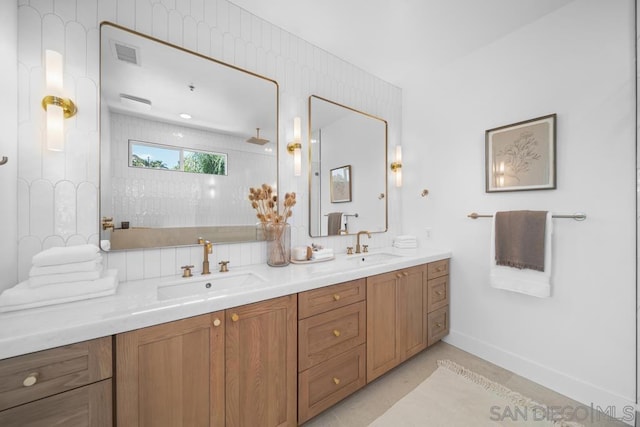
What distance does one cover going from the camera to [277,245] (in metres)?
1.79

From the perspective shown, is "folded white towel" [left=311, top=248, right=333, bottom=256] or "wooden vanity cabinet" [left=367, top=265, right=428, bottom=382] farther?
"folded white towel" [left=311, top=248, right=333, bottom=256]

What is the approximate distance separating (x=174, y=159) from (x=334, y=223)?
1364 mm

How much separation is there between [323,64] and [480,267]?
2276 mm

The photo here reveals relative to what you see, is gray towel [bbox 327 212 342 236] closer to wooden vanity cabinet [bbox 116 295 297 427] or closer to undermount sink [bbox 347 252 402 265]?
undermount sink [bbox 347 252 402 265]

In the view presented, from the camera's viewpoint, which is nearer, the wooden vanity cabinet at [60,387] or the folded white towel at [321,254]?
the wooden vanity cabinet at [60,387]

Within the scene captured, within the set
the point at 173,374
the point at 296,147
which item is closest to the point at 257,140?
the point at 296,147

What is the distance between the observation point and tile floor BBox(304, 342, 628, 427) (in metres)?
1.56

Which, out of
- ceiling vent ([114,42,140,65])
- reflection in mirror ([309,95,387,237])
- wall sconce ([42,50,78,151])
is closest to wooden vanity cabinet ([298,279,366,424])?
reflection in mirror ([309,95,387,237])

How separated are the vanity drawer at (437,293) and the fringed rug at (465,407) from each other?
0.55 m

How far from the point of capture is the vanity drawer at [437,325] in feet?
7.29

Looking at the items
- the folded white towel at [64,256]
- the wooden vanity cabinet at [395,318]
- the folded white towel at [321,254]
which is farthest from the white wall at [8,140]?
the wooden vanity cabinet at [395,318]

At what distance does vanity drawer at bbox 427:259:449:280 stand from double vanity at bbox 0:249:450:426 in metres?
0.42

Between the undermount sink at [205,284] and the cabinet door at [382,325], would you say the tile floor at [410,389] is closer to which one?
the cabinet door at [382,325]

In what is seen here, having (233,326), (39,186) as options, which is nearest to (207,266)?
(233,326)
